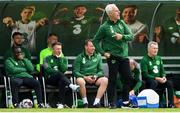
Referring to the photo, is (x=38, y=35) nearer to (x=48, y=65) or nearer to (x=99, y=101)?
(x=48, y=65)

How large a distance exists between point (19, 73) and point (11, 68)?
205 mm

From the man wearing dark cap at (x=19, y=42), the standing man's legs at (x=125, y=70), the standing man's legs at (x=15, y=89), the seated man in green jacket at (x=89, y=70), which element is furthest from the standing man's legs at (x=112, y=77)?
the man wearing dark cap at (x=19, y=42)

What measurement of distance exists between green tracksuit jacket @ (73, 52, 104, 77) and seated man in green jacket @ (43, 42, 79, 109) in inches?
10.4

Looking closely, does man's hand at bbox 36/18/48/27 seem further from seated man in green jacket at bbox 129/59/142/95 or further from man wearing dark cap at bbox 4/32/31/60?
seated man in green jacket at bbox 129/59/142/95

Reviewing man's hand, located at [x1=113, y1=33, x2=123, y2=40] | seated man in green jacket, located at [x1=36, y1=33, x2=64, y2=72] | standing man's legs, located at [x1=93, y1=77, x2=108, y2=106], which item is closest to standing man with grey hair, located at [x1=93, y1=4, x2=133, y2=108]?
man's hand, located at [x1=113, y1=33, x2=123, y2=40]

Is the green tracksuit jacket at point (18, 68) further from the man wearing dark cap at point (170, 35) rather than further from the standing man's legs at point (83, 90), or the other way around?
the man wearing dark cap at point (170, 35)

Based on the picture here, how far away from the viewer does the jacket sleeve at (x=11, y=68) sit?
1644cm

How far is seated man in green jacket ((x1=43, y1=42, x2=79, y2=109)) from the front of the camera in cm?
1636

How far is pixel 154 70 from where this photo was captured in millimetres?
17125

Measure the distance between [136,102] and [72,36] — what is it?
2.66 metres

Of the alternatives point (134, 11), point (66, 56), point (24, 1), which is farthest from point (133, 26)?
point (24, 1)

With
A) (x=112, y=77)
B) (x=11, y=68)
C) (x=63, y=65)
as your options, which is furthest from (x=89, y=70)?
(x=112, y=77)

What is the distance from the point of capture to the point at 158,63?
1719cm

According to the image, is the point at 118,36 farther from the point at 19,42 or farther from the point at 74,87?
the point at 19,42
